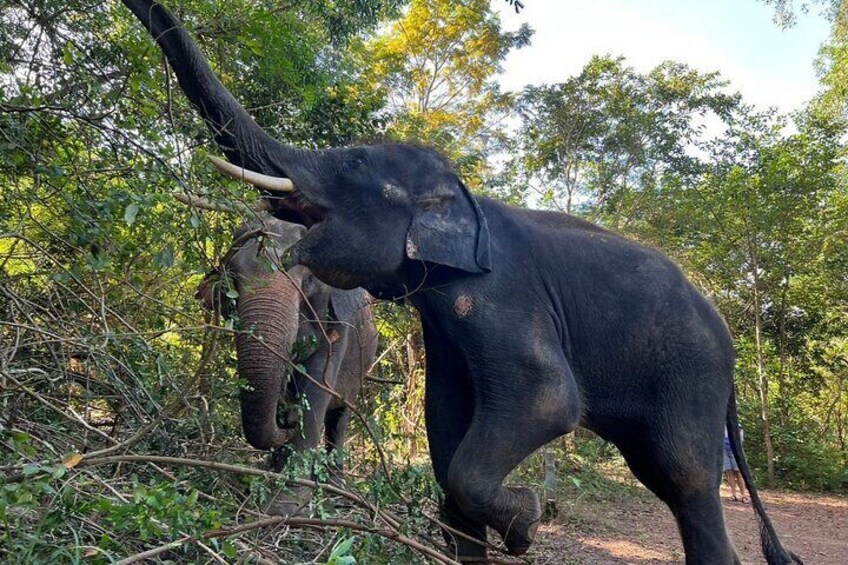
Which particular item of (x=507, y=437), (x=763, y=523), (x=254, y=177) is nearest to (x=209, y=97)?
(x=254, y=177)

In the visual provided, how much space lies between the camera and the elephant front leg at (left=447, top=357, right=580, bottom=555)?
2.86 meters

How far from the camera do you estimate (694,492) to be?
3.34 m

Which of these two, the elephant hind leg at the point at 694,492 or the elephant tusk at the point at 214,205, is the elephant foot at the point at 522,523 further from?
the elephant tusk at the point at 214,205

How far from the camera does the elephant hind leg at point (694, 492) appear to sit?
10.9ft

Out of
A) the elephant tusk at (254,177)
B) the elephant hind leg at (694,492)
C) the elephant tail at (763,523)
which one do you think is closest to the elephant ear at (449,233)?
the elephant tusk at (254,177)

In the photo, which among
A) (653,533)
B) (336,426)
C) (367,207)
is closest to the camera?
(367,207)

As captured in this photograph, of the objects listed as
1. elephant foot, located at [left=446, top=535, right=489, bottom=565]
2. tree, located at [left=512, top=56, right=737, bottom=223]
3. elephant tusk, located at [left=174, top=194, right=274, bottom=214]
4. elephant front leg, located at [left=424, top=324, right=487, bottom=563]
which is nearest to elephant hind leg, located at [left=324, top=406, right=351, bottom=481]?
elephant front leg, located at [left=424, top=324, right=487, bottom=563]

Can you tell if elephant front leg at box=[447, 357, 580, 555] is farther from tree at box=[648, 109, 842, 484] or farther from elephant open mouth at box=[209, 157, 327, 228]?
tree at box=[648, 109, 842, 484]

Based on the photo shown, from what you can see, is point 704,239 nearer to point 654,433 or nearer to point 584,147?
point 584,147

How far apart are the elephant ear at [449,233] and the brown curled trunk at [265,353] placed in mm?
647

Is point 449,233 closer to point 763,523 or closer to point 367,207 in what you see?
point 367,207

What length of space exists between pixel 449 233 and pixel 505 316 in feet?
1.40

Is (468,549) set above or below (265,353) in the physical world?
below

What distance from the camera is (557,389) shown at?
301 cm
